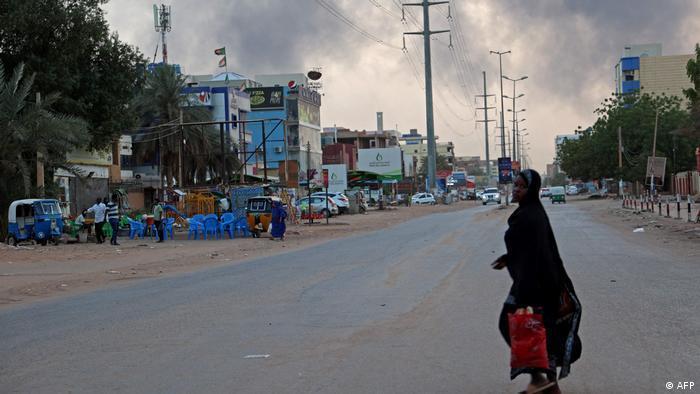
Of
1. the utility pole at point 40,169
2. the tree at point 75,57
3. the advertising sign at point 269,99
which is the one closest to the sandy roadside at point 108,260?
the utility pole at point 40,169

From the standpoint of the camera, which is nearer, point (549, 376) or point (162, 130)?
point (549, 376)

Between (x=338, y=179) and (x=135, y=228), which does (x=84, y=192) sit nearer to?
(x=135, y=228)

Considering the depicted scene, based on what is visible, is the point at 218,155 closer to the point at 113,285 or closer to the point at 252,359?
the point at 113,285

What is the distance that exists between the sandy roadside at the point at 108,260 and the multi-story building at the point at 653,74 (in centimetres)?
9849

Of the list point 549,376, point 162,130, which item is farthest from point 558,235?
point 162,130

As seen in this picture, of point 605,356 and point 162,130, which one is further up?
point 162,130

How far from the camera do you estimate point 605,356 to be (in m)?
8.21

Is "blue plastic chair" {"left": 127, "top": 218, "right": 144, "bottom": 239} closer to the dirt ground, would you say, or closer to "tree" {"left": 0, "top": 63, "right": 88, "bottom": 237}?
the dirt ground

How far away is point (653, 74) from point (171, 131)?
277 ft

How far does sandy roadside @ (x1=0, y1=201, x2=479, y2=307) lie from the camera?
18.1 metres

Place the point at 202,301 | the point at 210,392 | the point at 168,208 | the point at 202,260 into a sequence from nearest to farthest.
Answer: the point at 210,392 → the point at 202,301 → the point at 202,260 → the point at 168,208

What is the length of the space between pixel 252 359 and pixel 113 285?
10.1 metres

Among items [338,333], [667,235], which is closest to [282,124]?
[667,235]

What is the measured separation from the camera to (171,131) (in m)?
63.9
